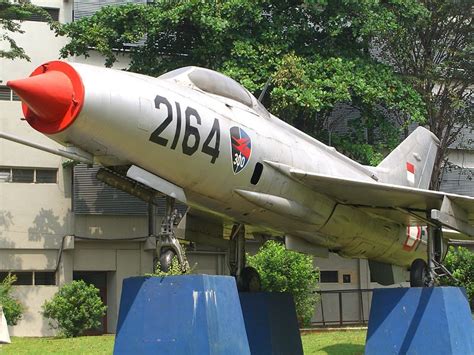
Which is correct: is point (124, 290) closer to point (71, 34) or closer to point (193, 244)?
point (193, 244)

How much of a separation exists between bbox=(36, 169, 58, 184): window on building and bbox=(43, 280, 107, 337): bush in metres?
4.44

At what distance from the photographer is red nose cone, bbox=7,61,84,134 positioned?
7.25 metres

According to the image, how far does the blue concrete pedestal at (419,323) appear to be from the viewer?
10.5m

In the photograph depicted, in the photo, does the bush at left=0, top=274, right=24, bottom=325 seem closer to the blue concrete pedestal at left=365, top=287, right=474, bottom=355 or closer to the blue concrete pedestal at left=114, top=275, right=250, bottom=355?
the blue concrete pedestal at left=365, top=287, right=474, bottom=355

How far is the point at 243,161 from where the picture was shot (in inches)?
357

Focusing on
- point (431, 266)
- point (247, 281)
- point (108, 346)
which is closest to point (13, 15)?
point (108, 346)

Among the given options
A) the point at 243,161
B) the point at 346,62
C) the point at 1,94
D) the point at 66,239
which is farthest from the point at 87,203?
the point at 243,161

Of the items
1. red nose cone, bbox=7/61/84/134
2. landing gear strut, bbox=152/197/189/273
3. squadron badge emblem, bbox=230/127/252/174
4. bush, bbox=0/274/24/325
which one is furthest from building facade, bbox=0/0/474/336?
red nose cone, bbox=7/61/84/134

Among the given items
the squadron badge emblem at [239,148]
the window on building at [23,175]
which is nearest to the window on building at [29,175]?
the window on building at [23,175]

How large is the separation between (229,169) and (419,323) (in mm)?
4001

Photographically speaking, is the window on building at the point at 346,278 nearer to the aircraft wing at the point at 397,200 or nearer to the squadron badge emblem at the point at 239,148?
the aircraft wing at the point at 397,200

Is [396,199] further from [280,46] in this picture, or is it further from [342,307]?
[342,307]

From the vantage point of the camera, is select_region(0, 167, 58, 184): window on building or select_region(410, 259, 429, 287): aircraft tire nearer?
select_region(410, 259, 429, 287): aircraft tire

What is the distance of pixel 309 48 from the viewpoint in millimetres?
22141
